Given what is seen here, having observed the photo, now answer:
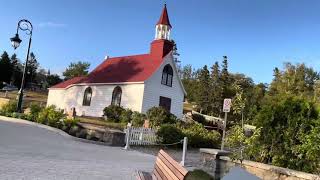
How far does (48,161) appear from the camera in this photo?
1277 centimetres

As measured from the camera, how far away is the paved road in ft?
34.3

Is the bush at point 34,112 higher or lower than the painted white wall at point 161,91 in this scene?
lower

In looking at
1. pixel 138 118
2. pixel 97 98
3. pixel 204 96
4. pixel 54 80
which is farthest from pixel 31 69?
pixel 138 118

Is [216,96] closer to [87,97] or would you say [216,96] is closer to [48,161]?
[87,97]

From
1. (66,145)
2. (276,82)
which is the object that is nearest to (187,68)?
(276,82)

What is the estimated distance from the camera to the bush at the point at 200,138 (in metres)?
27.2

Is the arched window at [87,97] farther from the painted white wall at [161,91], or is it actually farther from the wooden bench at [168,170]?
the wooden bench at [168,170]

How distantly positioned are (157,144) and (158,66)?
17.6 metres

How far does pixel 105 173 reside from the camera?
38.7ft

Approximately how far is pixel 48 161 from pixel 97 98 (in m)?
32.4

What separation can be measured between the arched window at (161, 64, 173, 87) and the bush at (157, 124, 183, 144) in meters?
17.4

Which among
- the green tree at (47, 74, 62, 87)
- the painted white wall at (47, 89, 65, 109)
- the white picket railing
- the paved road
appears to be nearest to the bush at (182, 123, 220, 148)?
the white picket railing

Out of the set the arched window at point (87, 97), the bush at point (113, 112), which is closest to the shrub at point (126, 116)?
the bush at point (113, 112)

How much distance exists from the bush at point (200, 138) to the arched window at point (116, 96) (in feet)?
49.0
